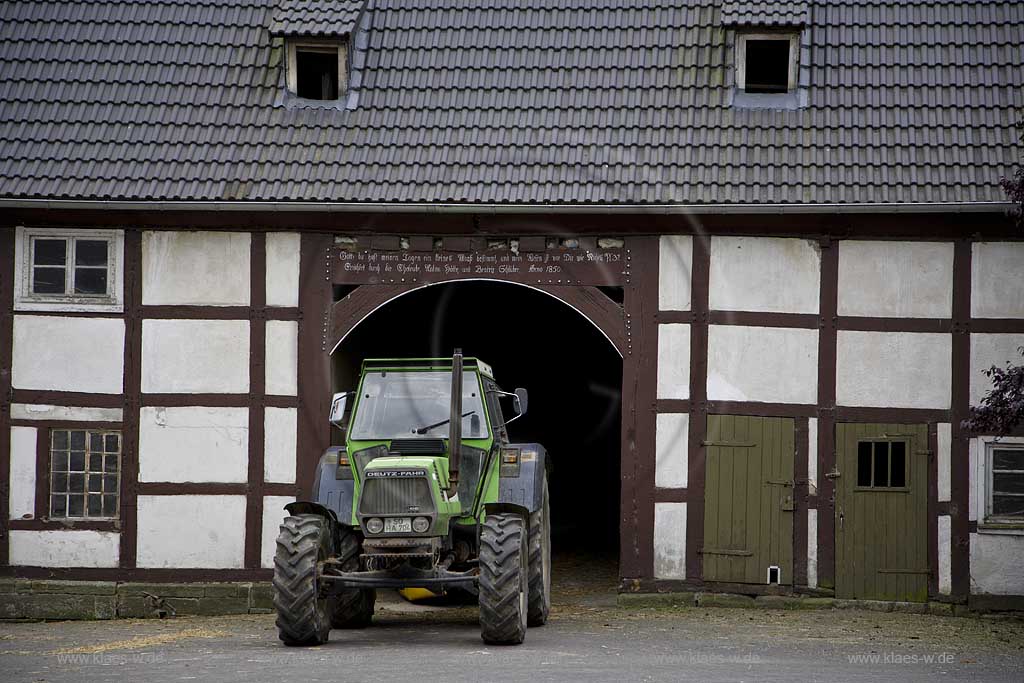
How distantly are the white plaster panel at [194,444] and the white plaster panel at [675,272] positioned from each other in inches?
165

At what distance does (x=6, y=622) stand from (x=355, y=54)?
21.6 ft

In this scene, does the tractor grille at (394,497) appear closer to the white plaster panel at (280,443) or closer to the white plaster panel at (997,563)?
the white plaster panel at (280,443)

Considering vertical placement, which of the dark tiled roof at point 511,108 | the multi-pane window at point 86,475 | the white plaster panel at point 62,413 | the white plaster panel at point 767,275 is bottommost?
the multi-pane window at point 86,475

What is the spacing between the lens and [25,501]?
44.2 feet

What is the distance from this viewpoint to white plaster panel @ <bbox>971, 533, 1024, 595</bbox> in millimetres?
12883

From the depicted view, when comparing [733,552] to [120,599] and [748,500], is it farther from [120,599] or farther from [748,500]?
[120,599]

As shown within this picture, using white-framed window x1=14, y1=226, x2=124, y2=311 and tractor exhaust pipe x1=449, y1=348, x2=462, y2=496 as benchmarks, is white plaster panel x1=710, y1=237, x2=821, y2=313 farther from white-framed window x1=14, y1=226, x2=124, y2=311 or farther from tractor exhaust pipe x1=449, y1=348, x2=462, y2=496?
white-framed window x1=14, y1=226, x2=124, y2=311

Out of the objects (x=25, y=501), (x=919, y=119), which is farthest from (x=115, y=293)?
(x=919, y=119)

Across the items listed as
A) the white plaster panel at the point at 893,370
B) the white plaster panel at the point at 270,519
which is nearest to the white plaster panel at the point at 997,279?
the white plaster panel at the point at 893,370

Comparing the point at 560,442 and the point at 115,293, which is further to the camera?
the point at 560,442

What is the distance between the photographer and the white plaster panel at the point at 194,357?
13.4 meters

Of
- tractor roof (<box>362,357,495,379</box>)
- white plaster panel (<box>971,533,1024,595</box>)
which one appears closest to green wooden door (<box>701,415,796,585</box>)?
white plaster panel (<box>971,533,1024,595</box>)

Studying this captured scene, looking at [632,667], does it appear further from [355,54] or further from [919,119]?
[355,54]
